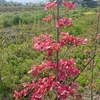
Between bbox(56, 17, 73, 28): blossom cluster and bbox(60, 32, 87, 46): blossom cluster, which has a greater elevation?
bbox(56, 17, 73, 28): blossom cluster

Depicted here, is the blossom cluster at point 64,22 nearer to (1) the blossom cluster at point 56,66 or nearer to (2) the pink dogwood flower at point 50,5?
(1) the blossom cluster at point 56,66

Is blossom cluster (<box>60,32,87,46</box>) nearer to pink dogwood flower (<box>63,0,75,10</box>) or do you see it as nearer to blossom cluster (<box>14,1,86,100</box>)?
blossom cluster (<box>14,1,86,100</box>)

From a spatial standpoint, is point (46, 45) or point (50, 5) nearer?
point (46, 45)

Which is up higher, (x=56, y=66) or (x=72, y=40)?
(x=72, y=40)

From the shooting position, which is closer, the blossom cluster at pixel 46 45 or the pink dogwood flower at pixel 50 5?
the blossom cluster at pixel 46 45

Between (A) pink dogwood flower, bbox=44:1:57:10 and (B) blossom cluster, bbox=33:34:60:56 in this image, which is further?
(A) pink dogwood flower, bbox=44:1:57:10

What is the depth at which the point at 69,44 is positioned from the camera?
99.3 inches

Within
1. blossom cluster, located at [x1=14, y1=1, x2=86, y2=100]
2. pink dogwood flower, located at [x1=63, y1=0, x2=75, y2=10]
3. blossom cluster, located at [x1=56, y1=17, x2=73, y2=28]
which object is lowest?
blossom cluster, located at [x1=14, y1=1, x2=86, y2=100]

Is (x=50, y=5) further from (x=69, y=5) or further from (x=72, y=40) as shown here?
(x=72, y=40)

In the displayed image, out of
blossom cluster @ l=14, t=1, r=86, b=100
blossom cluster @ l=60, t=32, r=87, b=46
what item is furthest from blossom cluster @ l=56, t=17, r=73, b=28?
blossom cluster @ l=60, t=32, r=87, b=46

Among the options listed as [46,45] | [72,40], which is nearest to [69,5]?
[72,40]

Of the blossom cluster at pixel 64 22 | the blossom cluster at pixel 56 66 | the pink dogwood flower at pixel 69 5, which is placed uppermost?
the pink dogwood flower at pixel 69 5

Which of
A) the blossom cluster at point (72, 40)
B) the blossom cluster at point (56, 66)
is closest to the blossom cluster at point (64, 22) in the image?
the blossom cluster at point (56, 66)

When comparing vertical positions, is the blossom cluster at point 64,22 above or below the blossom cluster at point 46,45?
above
